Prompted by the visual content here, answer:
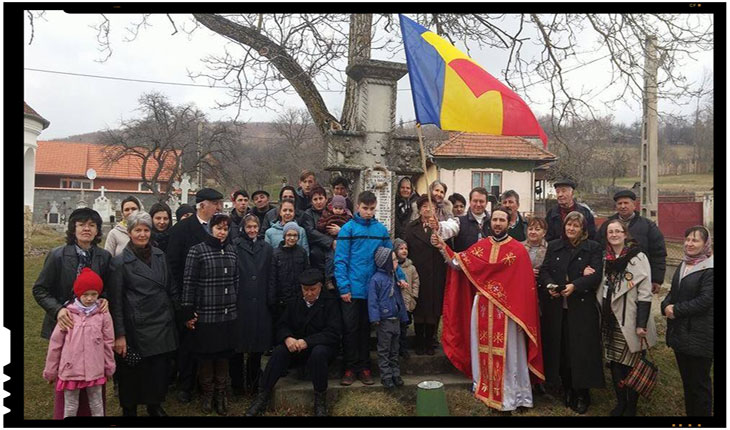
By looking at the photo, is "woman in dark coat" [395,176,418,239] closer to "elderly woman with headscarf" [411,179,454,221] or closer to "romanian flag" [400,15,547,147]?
"elderly woman with headscarf" [411,179,454,221]

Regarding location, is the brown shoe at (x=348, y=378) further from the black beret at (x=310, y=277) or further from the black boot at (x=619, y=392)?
the black boot at (x=619, y=392)

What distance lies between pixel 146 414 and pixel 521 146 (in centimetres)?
2382

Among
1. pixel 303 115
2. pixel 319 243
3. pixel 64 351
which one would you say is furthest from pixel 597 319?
pixel 303 115

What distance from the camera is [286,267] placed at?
192 inches

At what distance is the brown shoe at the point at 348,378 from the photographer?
4832 mm

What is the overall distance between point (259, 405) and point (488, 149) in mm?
22513

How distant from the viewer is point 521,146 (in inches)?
1009

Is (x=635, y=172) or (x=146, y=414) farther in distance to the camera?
(x=635, y=172)

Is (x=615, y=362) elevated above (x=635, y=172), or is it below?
below

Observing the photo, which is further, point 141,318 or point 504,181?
point 504,181

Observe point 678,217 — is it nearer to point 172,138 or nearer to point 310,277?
point 310,277

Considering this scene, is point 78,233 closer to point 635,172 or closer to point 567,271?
point 567,271

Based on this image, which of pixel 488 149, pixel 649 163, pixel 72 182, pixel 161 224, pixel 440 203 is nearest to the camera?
pixel 161 224

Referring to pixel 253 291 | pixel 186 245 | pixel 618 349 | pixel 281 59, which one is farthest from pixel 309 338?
pixel 281 59
